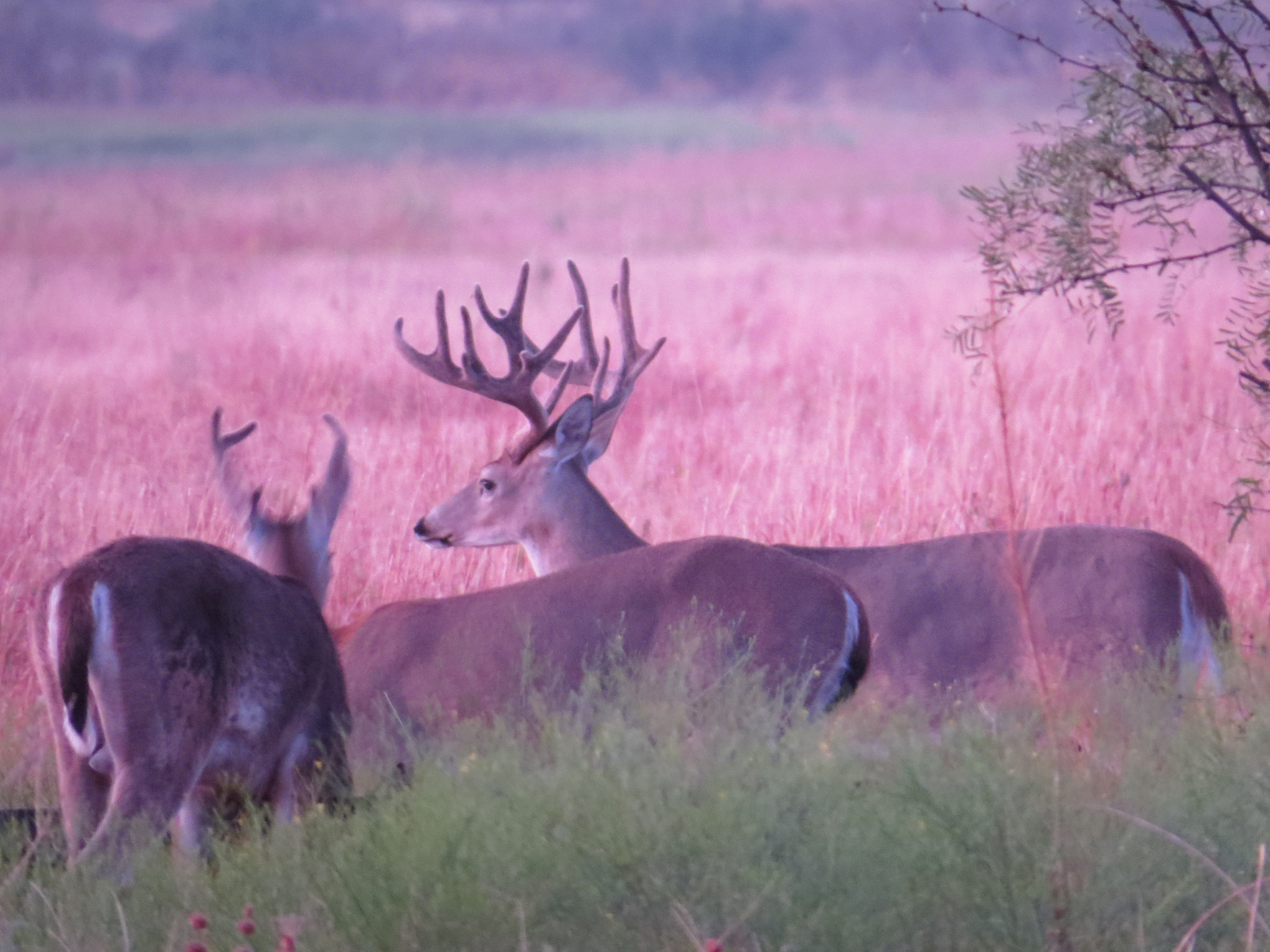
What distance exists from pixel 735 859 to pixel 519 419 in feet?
29.0

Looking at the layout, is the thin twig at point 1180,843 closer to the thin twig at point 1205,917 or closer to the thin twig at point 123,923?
the thin twig at point 1205,917

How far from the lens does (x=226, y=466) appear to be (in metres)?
6.41

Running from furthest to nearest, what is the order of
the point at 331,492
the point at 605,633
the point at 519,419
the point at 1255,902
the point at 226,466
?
the point at 519,419 < the point at 226,466 < the point at 331,492 < the point at 605,633 < the point at 1255,902

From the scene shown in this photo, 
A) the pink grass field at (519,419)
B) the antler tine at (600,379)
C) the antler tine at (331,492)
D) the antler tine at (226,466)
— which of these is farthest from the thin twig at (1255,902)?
the antler tine at (600,379)

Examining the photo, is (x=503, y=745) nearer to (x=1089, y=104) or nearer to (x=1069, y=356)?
(x=1089, y=104)

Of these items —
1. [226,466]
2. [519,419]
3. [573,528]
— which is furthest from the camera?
[519,419]

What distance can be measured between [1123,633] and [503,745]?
2.54 m

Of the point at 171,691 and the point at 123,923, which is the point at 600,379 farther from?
the point at 123,923

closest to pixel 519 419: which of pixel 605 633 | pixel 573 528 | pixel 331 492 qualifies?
pixel 573 528

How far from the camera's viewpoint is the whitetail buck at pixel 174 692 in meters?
4.16

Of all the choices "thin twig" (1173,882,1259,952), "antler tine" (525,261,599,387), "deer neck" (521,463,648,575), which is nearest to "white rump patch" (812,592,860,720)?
"thin twig" (1173,882,1259,952)

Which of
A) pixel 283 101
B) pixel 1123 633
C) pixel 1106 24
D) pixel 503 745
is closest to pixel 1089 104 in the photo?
pixel 1106 24

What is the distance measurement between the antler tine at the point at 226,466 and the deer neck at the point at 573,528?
152 cm

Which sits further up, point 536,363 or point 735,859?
point 536,363
